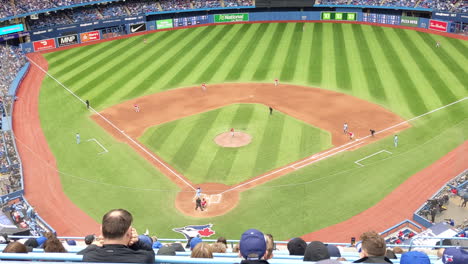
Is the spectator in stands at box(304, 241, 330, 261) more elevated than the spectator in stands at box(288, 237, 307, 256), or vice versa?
the spectator in stands at box(304, 241, 330, 261)

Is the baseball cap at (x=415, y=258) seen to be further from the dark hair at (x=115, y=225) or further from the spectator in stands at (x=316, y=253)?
the dark hair at (x=115, y=225)

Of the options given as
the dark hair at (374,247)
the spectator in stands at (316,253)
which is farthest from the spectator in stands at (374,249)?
the spectator in stands at (316,253)

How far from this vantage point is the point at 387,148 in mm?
38375

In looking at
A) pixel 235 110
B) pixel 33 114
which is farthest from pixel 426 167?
pixel 33 114

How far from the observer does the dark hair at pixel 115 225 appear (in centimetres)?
737

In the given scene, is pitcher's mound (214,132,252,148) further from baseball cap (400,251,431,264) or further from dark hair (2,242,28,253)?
baseball cap (400,251,431,264)

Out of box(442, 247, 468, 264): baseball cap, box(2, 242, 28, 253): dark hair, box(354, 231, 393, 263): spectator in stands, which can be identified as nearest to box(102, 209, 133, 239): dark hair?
box(2, 242, 28, 253): dark hair

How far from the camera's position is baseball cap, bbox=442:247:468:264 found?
812 cm

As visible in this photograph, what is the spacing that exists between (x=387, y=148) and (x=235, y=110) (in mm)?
14678

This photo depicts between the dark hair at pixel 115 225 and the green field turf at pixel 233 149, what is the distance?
89.3 ft

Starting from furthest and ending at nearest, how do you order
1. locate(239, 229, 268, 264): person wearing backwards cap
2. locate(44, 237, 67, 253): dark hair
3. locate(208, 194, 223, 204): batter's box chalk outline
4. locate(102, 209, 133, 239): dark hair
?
locate(208, 194, 223, 204): batter's box chalk outline < locate(44, 237, 67, 253): dark hair < locate(239, 229, 268, 264): person wearing backwards cap < locate(102, 209, 133, 239): dark hair

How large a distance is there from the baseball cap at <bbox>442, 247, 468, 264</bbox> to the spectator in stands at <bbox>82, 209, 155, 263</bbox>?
489cm

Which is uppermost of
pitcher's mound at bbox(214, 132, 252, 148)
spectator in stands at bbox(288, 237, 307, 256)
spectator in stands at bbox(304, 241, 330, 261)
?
spectator in stands at bbox(304, 241, 330, 261)

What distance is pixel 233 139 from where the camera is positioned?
1592 inches
